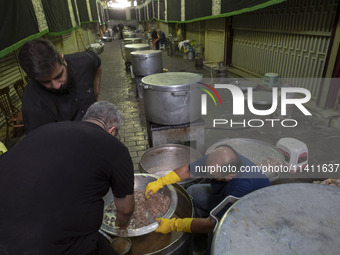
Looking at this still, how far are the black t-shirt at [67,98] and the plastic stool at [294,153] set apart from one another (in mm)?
3144

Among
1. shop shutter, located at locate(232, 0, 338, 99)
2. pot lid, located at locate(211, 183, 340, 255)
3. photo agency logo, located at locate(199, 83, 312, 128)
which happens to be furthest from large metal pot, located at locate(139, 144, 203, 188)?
shop shutter, located at locate(232, 0, 338, 99)

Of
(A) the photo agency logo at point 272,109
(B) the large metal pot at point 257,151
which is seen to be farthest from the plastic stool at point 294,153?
(A) the photo agency logo at point 272,109

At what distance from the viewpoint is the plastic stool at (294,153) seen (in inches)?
142

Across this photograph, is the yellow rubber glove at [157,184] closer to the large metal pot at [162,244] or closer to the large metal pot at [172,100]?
the large metal pot at [162,244]

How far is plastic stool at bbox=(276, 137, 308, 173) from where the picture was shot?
11.8 ft

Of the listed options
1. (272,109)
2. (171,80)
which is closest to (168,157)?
(171,80)

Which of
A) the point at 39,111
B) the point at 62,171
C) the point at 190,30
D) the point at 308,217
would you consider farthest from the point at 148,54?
the point at 190,30

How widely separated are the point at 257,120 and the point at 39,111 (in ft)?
16.7

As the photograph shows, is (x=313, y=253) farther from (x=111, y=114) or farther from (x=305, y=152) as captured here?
(x=305, y=152)

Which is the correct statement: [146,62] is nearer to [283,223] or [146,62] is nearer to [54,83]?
[54,83]

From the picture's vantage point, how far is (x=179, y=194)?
255cm

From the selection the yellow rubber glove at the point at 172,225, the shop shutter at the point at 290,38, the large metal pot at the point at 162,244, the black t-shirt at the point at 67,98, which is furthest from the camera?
the shop shutter at the point at 290,38

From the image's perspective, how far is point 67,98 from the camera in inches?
119

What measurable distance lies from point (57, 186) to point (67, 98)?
183 cm
